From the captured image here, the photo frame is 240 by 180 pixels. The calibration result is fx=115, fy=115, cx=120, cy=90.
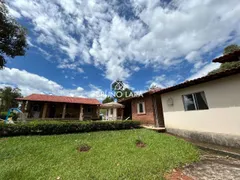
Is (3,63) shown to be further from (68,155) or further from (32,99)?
(68,155)

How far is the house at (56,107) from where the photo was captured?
18375 millimetres

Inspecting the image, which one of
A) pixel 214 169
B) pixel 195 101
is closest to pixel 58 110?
pixel 195 101

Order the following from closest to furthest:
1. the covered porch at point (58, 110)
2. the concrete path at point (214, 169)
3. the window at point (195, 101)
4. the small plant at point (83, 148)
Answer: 1. the concrete path at point (214, 169)
2. the small plant at point (83, 148)
3. the window at point (195, 101)
4. the covered porch at point (58, 110)

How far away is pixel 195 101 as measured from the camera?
7047 mm

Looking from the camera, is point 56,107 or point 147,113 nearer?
point 147,113

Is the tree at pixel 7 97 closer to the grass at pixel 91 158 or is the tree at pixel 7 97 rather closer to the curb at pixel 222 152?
the grass at pixel 91 158

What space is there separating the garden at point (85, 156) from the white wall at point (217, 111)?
1554 millimetres

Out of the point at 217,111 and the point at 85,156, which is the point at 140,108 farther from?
the point at 85,156

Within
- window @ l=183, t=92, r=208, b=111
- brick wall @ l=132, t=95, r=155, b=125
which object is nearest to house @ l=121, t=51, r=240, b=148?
window @ l=183, t=92, r=208, b=111

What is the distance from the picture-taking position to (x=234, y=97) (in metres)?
5.25

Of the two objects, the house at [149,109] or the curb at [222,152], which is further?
the house at [149,109]

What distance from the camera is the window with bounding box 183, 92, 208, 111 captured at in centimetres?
661

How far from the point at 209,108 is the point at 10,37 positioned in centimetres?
1918

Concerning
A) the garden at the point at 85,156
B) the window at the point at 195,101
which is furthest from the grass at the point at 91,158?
the window at the point at 195,101
